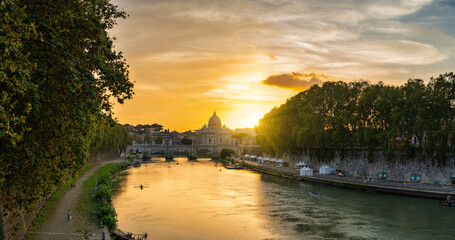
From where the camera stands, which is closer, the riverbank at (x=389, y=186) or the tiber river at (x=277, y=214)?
the tiber river at (x=277, y=214)

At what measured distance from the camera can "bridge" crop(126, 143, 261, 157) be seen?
136 metres

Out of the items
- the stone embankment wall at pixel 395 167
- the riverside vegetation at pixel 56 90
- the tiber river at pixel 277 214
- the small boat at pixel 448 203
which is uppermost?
the riverside vegetation at pixel 56 90

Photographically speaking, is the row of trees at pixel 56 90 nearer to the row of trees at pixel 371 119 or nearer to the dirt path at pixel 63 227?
the dirt path at pixel 63 227

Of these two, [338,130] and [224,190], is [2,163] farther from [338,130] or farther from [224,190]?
[338,130]

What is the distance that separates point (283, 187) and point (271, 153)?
37.3m

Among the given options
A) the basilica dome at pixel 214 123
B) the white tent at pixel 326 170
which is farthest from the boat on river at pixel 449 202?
the basilica dome at pixel 214 123

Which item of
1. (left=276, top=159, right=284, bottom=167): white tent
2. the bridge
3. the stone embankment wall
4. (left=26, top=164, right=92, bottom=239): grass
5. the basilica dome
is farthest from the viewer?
the basilica dome

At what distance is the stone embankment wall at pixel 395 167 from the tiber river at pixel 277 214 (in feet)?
24.5

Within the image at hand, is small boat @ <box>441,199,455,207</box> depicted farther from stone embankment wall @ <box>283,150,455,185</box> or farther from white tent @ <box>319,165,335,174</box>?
white tent @ <box>319,165,335,174</box>

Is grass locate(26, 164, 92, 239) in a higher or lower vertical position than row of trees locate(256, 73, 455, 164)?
lower

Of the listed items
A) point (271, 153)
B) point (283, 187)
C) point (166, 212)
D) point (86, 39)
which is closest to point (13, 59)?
point (86, 39)

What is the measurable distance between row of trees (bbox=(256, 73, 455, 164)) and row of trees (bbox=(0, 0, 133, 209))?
3767cm

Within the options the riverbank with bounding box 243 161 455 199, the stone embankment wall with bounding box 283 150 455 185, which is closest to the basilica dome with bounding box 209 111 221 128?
the stone embankment wall with bounding box 283 150 455 185

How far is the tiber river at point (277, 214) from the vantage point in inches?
1106
